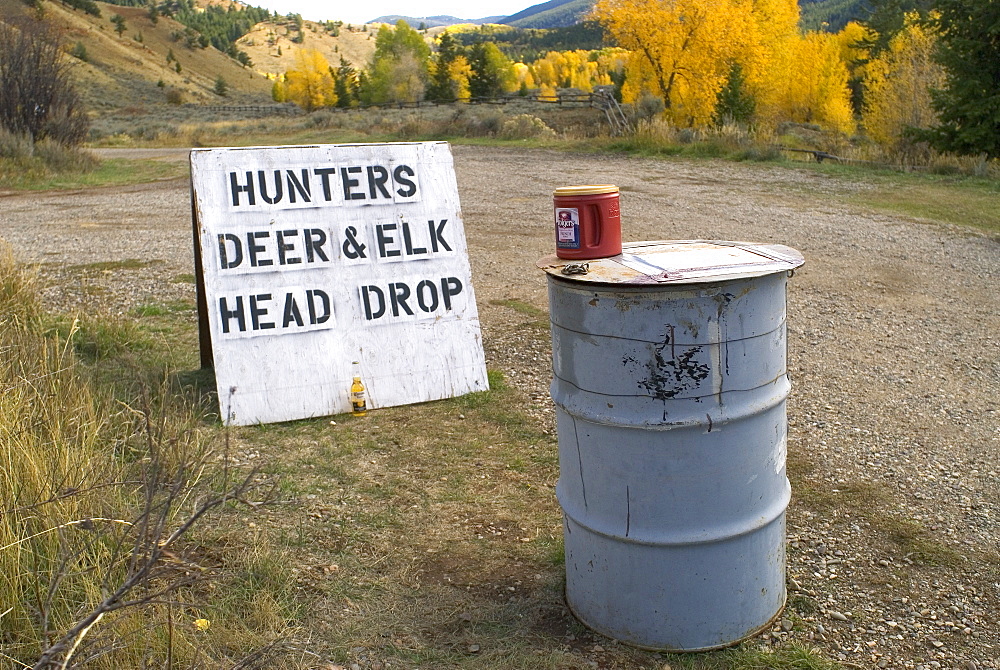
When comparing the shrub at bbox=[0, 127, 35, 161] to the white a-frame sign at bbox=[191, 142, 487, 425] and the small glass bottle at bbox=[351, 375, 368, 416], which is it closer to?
the white a-frame sign at bbox=[191, 142, 487, 425]

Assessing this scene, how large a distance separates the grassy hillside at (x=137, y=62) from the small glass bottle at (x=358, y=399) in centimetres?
5674

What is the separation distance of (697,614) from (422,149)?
3484 millimetres

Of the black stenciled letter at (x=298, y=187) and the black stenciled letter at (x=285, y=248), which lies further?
the black stenciled letter at (x=298, y=187)

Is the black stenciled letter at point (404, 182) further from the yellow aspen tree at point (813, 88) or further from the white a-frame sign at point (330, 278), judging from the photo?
the yellow aspen tree at point (813, 88)

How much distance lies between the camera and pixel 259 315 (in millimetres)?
4891

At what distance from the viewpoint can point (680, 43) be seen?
26.4m

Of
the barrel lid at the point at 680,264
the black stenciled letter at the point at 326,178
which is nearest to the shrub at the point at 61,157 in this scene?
the black stenciled letter at the point at 326,178

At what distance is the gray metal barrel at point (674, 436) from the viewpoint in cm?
256

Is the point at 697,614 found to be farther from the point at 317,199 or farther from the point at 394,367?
the point at 317,199

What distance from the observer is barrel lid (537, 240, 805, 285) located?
2537mm

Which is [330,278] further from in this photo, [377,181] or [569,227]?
[569,227]

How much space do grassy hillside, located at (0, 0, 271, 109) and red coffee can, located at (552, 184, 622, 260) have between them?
5873 cm

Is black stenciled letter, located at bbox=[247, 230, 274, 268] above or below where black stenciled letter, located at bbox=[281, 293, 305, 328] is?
above

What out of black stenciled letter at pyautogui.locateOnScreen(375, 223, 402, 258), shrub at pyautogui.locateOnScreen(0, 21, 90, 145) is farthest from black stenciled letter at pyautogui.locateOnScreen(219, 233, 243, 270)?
shrub at pyautogui.locateOnScreen(0, 21, 90, 145)
